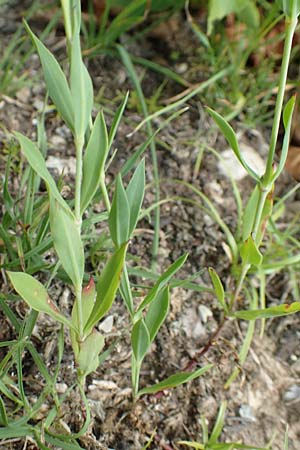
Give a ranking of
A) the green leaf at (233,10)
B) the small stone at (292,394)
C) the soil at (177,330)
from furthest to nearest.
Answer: the green leaf at (233,10) < the small stone at (292,394) < the soil at (177,330)

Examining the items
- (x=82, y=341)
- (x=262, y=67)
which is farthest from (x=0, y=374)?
(x=262, y=67)

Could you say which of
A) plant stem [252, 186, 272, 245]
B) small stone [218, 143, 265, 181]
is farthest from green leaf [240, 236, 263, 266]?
small stone [218, 143, 265, 181]

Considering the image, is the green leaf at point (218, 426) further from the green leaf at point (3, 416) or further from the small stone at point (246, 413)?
the green leaf at point (3, 416)

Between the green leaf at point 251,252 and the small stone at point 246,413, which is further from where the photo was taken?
the small stone at point 246,413

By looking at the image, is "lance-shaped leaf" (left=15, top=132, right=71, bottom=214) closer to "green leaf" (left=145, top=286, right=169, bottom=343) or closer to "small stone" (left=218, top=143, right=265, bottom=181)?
"green leaf" (left=145, top=286, right=169, bottom=343)

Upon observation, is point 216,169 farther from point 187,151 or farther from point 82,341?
point 82,341

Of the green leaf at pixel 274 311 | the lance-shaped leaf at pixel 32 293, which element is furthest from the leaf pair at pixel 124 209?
the green leaf at pixel 274 311

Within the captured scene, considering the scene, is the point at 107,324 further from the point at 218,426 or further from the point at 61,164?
the point at 61,164
